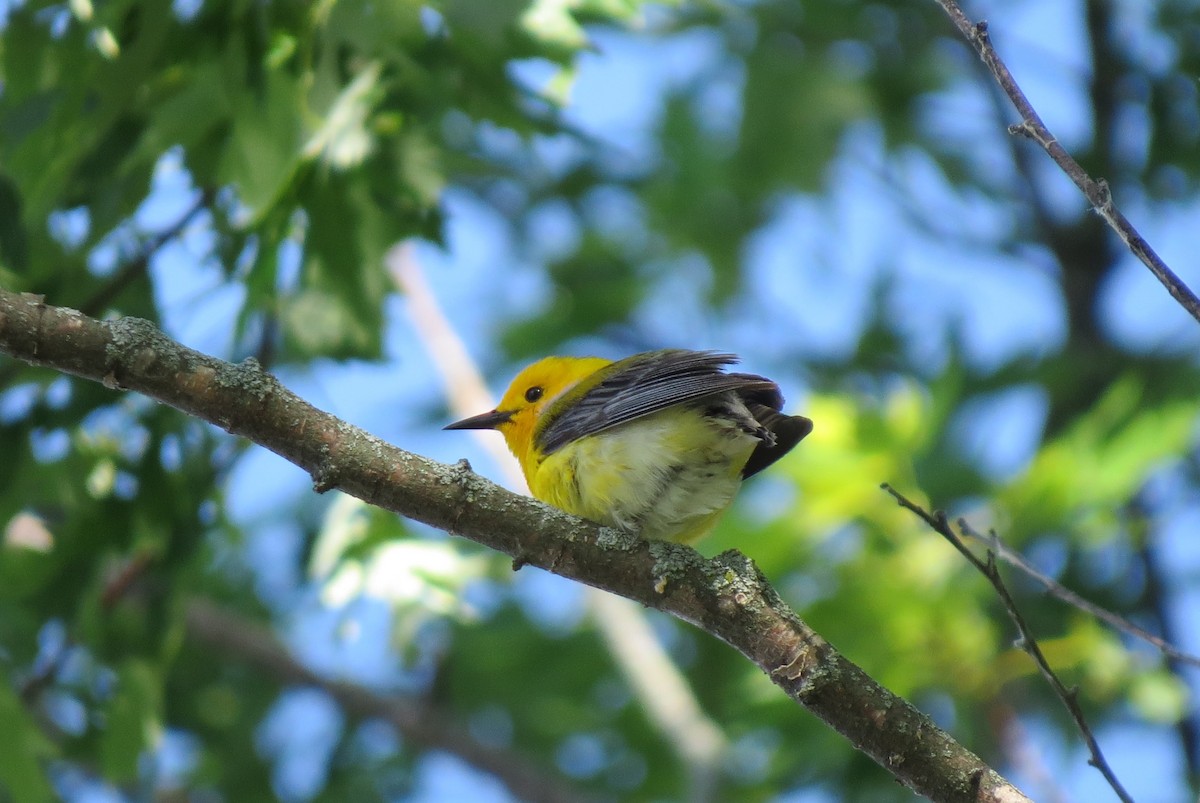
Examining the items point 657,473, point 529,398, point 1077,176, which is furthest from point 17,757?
point 1077,176

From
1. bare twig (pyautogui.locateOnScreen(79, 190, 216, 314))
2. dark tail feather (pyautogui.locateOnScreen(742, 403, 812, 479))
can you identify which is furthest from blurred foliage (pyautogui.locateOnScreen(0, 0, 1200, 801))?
dark tail feather (pyautogui.locateOnScreen(742, 403, 812, 479))

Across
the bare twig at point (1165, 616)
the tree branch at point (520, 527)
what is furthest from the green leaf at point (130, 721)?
the bare twig at point (1165, 616)

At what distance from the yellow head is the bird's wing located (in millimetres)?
468

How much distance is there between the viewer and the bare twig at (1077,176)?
108 inches

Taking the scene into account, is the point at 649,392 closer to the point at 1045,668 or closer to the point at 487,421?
the point at 487,421

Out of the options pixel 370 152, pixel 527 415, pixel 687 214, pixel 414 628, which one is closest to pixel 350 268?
pixel 370 152

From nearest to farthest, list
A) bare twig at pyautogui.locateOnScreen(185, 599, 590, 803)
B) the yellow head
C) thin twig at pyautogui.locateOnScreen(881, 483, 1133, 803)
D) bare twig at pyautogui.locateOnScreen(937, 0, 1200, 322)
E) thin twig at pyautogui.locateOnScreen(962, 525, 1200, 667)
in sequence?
bare twig at pyautogui.locateOnScreen(937, 0, 1200, 322), thin twig at pyautogui.locateOnScreen(881, 483, 1133, 803), thin twig at pyautogui.locateOnScreen(962, 525, 1200, 667), the yellow head, bare twig at pyautogui.locateOnScreen(185, 599, 590, 803)

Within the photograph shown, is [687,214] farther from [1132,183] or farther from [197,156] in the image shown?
[197,156]

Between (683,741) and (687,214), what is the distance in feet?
14.7

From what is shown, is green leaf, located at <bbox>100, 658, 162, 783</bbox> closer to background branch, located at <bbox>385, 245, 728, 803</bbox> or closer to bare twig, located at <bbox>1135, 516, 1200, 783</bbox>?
background branch, located at <bbox>385, 245, 728, 803</bbox>

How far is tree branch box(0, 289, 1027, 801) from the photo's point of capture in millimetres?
3023

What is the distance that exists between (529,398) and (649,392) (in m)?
1.44

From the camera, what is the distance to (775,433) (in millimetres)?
4910

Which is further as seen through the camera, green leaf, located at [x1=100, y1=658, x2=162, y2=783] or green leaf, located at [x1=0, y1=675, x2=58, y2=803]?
green leaf, located at [x1=100, y1=658, x2=162, y2=783]
